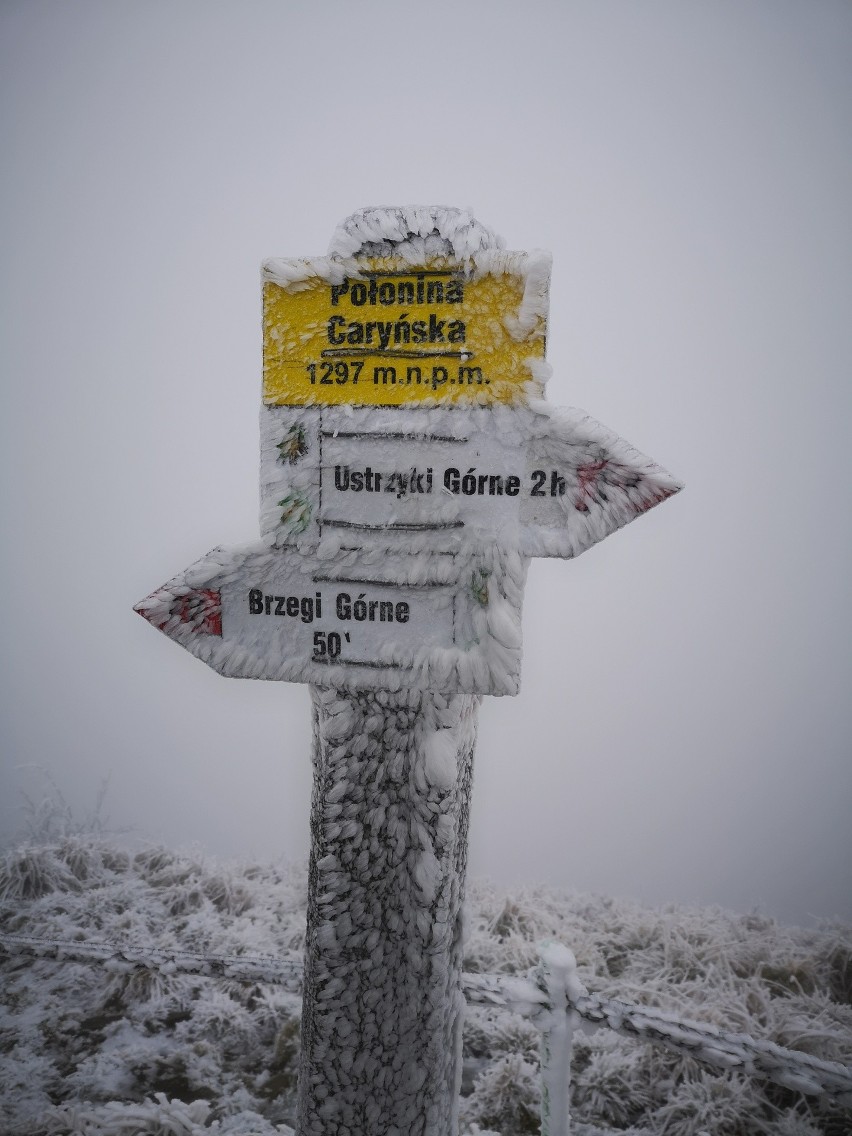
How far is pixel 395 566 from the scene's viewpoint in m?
1.05

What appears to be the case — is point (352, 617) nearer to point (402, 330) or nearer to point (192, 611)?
point (192, 611)

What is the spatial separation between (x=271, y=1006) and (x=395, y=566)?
188 centimetres

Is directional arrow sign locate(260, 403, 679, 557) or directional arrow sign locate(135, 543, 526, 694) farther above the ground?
directional arrow sign locate(260, 403, 679, 557)

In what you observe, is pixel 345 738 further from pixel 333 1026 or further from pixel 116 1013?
pixel 116 1013

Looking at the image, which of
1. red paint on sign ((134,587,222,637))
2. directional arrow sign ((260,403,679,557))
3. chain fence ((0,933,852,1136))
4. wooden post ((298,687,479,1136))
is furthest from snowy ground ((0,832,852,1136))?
directional arrow sign ((260,403,679,557))

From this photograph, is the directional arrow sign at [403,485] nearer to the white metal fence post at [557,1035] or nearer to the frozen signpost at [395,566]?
the frozen signpost at [395,566]

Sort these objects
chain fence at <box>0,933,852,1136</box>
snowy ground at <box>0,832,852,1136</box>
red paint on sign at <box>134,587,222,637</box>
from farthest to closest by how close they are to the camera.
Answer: snowy ground at <box>0,832,852,1136</box> < chain fence at <box>0,933,852,1136</box> < red paint on sign at <box>134,587,222,637</box>

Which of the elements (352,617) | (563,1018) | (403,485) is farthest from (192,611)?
(563,1018)

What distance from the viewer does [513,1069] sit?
1927 mm

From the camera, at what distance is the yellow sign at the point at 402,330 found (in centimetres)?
98

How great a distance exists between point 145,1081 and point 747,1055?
1641 mm

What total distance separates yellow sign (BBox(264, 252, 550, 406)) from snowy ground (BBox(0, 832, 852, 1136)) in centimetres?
169

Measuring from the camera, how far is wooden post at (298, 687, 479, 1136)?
43.9 inches

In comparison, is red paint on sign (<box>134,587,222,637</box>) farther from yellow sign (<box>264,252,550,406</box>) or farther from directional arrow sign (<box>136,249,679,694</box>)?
yellow sign (<box>264,252,550,406</box>)
